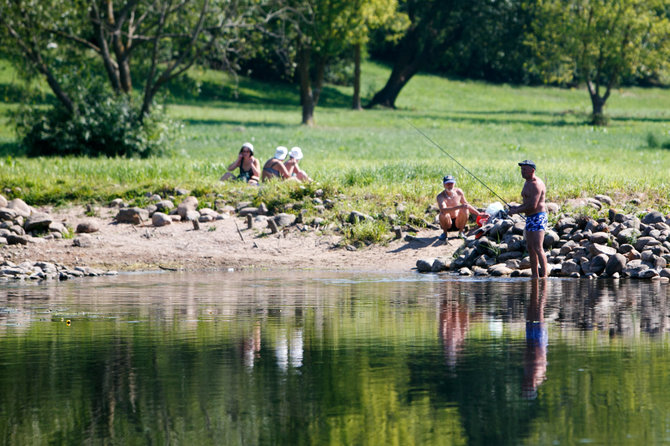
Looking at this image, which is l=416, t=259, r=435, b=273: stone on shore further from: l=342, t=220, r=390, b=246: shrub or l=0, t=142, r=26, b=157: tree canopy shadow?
l=0, t=142, r=26, b=157: tree canopy shadow

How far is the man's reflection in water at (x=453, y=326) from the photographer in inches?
340

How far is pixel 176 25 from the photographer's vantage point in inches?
1389

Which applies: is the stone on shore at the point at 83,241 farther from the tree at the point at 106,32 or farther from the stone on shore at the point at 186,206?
the tree at the point at 106,32

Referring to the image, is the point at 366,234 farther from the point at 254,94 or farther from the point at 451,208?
the point at 254,94

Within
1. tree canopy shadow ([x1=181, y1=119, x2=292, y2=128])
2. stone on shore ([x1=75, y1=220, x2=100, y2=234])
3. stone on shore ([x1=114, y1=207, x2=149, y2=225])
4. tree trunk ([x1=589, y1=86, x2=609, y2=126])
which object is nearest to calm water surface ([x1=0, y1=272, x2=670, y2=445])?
stone on shore ([x1=75, y1=220, x2=100, y2=234])

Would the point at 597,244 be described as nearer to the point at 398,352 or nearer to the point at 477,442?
the point at 398,352

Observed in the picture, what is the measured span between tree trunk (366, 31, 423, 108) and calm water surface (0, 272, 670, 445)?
57746 millimetres

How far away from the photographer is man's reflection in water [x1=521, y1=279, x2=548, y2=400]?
7.21 meters

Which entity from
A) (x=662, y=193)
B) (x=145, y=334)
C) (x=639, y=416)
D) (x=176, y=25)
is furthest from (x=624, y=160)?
(x=639, y=416)

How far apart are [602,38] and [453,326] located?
5066cm

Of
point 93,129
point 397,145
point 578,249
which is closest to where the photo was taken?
point 578,249

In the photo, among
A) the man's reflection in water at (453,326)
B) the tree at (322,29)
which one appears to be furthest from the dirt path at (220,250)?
the tree at (322,29)

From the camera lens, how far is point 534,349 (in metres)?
8.69

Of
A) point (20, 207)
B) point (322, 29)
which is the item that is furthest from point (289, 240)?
point (322, 29)
